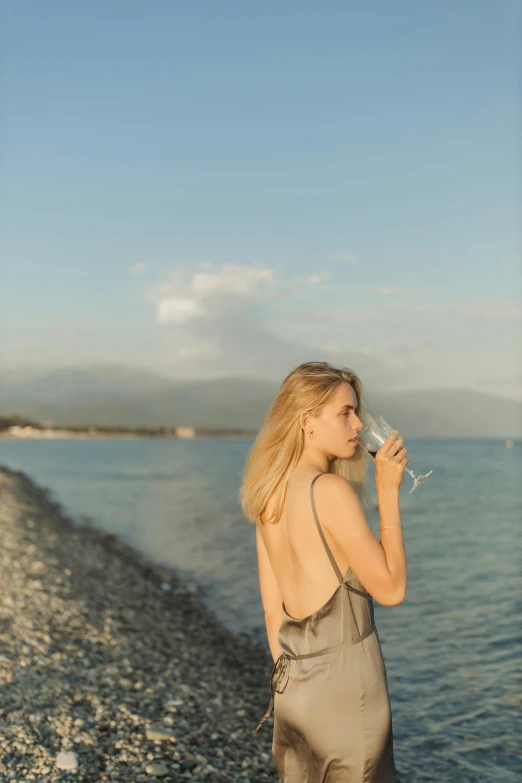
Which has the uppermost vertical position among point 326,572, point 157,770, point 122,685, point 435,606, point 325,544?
point 325,544

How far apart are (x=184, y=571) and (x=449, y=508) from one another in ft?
60.8

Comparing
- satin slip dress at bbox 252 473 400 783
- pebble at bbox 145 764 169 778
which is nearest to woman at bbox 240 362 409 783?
satin slip dress at bbox 252 473 400 783

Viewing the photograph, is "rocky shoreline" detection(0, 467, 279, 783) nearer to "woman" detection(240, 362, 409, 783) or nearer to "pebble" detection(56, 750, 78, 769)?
"pebble" detection(56, 750, 78, 769)

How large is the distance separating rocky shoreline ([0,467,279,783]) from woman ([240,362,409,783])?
10.1ft

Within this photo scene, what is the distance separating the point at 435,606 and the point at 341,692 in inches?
448

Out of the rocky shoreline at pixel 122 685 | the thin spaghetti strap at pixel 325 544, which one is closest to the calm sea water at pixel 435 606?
the thin spaghetti strap at pixel 325 544

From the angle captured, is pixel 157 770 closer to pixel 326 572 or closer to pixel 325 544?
pixel 326 572

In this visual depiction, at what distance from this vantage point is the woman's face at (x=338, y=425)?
11.0 feet

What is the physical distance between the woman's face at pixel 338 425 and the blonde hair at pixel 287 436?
35mm

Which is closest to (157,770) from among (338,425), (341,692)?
(341,692)

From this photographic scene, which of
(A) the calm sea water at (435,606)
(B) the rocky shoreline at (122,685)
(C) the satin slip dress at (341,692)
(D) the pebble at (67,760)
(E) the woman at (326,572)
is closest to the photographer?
(E) the woman at (326,572)

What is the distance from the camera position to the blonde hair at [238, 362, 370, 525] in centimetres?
334

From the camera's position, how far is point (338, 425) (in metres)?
3.35

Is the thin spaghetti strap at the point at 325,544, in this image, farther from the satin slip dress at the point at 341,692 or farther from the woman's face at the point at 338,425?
the woman's face at the point at 338,425
